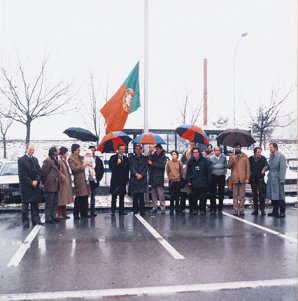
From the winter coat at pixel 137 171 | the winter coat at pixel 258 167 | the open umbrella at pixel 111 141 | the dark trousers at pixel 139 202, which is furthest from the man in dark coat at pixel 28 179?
the winter coat at pixel 258 167

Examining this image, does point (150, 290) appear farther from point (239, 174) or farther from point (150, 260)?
point (239, 174)

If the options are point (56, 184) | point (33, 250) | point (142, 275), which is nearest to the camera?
point (142, 275)

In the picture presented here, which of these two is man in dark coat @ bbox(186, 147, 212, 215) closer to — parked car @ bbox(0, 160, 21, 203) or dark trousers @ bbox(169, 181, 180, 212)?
dark trousers @ bbox(169, 181, 180, 212)

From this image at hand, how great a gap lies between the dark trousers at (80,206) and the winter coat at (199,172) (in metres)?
2.80

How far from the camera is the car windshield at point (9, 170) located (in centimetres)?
1237

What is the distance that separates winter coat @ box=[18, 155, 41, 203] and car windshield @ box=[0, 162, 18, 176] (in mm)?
3970

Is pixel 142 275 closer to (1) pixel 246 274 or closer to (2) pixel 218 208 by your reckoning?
(1) pixel 246 274

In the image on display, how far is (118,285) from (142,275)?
49 cm

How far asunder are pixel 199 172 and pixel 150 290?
5841 millimetres

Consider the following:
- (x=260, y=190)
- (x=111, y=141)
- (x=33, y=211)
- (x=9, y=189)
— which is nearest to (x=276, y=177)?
(x=260, y=190)

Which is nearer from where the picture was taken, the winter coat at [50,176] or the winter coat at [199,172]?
the winter coat at [50,176]

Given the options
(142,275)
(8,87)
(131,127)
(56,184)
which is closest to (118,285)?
(142,275)

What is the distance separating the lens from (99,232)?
8.19 metres

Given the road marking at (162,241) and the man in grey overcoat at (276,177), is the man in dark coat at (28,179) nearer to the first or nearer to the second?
the road marking at (162,241)
